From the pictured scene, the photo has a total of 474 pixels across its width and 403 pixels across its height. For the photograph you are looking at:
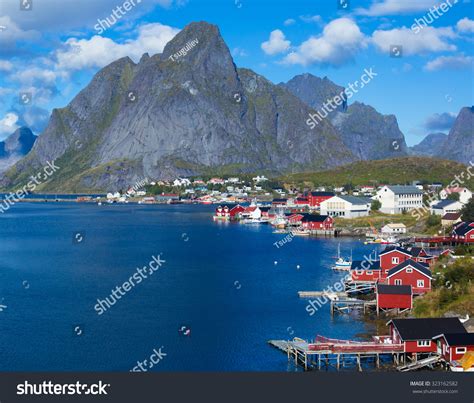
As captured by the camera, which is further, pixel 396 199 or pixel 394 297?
pixel 396 199

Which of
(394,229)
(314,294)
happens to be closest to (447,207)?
(394,229)

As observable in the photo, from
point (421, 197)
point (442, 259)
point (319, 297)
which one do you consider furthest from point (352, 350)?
point (421, 197)

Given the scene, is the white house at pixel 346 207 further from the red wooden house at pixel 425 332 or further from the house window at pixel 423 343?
the house window at pixel 423 343

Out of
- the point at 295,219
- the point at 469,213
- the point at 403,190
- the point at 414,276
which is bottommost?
the point at 414,276

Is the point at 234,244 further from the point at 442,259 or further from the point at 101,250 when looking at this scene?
the point at 442,259

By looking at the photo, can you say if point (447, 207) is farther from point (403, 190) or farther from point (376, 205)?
point (376, 205)

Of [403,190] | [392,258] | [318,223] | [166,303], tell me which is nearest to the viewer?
[166,303]

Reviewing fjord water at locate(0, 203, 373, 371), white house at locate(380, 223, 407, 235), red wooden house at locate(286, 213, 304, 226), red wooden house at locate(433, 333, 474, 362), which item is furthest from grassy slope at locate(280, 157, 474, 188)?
red wooden house at locate(433, 333, 474, 362)
